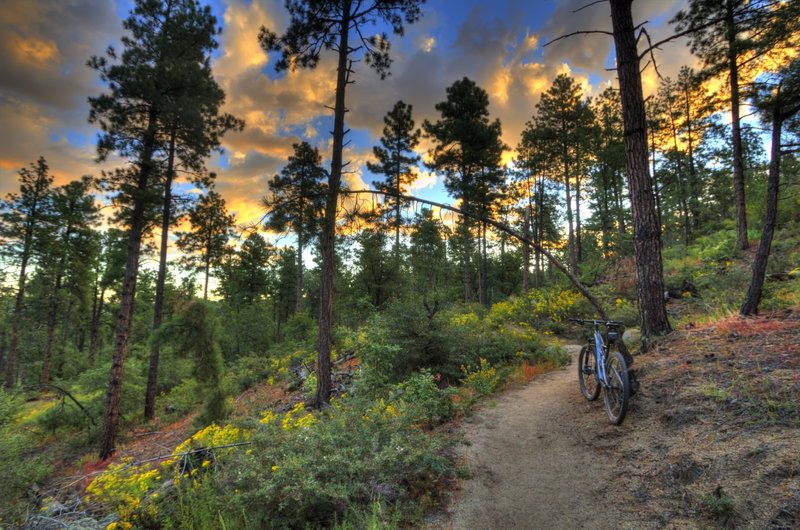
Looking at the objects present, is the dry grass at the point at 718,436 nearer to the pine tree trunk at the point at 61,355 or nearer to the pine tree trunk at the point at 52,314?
the pine tree trunk at the point at 52,314

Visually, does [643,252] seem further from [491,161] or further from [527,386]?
[491,161]

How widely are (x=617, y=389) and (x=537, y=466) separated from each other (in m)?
1.56

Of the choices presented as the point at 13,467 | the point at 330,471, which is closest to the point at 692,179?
the point at 330,471

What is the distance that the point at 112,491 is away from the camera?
13.6 feet

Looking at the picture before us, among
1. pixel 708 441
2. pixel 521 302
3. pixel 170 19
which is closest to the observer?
pixel 708 441

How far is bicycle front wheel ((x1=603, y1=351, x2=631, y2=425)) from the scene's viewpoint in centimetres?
390

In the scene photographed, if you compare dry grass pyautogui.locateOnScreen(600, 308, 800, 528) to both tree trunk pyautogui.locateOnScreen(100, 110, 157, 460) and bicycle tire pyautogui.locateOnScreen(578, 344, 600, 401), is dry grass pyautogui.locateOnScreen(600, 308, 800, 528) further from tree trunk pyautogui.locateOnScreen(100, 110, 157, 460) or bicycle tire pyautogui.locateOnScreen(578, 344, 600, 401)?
tree trunk pyautogui.locateOnScreen(100, 110, 157, 460)

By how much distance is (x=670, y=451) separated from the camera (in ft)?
10.2

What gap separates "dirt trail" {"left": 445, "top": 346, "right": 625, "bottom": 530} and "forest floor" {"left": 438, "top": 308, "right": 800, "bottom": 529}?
0.05ft

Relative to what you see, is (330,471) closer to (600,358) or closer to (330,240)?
(600,358)

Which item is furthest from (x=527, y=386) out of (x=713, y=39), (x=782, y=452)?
(x=713, y=39)

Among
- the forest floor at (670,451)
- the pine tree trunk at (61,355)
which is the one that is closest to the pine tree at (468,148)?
the forest floor at (670,451)

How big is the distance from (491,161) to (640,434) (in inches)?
666

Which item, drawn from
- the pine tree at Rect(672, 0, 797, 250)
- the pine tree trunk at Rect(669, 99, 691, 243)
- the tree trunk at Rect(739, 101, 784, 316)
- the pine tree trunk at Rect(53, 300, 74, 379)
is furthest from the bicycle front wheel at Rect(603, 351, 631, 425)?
the pine tree trunk at Rect(53, 300, 74, 379)
